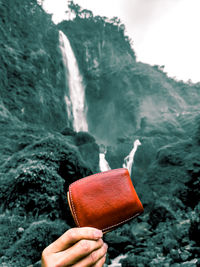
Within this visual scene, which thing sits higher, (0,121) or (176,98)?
(176,98)

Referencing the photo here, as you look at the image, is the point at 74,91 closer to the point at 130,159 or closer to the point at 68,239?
the point at 130,159

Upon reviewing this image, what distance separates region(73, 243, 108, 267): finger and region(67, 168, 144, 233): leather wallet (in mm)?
170

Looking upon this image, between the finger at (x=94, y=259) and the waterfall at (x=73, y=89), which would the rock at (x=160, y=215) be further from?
the waterfall at (x=73, y=89)

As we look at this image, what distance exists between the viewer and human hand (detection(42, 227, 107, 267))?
868 millimetres

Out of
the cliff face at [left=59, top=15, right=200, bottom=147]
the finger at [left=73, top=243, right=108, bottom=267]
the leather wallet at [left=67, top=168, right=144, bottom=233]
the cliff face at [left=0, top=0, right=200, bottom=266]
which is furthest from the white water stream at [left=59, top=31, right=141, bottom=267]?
the finger at [left=73, top=243, right=108, bottom=267]

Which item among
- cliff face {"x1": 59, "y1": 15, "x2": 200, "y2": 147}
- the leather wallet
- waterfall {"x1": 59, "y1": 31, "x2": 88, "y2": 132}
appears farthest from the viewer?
cliff face {"x1": 59, "y1": 15, "x2": 200, "y2": 147}

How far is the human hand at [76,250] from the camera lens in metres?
0.87

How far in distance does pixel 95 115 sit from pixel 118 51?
2016 centimetres

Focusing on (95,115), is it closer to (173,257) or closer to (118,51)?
(118,51)

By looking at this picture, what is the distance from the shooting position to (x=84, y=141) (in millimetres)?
15953

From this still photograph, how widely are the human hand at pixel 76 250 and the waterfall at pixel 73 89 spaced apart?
2367cm

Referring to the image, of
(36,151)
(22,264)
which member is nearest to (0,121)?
(36,151)

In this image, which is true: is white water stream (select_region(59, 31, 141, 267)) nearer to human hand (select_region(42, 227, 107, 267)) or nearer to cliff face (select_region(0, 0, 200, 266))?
cliff face (select_region(0, 0, 200, 266))

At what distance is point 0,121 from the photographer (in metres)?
8.61
